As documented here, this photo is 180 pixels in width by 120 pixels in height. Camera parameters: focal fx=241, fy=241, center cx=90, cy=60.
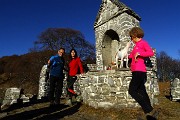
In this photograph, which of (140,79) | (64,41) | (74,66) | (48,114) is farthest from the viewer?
(64,41)

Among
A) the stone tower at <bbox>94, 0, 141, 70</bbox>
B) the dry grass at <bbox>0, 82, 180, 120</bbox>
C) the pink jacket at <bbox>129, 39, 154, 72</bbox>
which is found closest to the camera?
the pink jacket at <bbox>129, 39, 154, 72</bbox>

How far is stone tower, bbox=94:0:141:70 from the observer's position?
12953 mm

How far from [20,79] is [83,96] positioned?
21.4m

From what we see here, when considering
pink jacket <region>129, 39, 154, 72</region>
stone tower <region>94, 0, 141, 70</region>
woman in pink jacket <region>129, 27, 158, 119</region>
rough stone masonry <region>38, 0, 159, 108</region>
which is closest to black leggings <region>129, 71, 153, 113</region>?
woman in pink jacket <region>129, 27, 158, 119</region>

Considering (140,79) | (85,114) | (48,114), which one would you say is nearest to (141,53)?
(140,79)

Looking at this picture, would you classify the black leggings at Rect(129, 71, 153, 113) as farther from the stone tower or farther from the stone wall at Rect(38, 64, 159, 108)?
the stone tower

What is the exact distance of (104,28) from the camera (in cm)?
1438

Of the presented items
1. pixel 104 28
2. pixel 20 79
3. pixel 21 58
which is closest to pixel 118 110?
pixel 104 28

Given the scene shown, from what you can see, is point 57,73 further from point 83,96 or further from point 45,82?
point 45,82

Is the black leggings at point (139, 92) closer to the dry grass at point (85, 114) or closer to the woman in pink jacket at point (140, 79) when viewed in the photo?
the woman in pink jacket at point (140, 79)

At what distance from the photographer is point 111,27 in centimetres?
1376

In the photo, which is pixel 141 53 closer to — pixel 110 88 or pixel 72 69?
pixel 110 88

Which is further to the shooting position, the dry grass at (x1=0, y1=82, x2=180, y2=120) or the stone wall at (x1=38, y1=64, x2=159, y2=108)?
the stone wall at (x1=38, y1=64, x2=159, y2=108)

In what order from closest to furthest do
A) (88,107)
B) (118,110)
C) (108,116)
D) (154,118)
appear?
(154,118) < (108,116) < (118,110) < (88,107)
